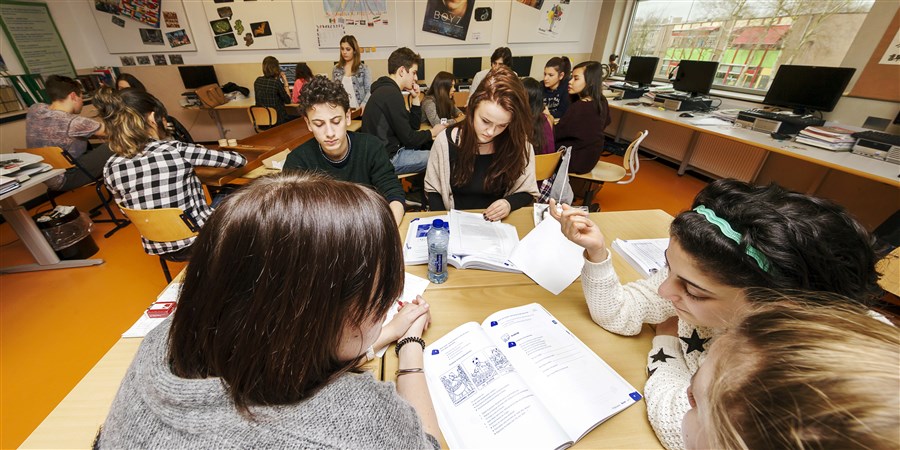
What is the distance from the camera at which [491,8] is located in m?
4.82

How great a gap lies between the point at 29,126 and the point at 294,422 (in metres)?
4.22

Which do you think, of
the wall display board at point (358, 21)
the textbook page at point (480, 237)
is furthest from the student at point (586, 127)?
the wall display board at point (358, 21)

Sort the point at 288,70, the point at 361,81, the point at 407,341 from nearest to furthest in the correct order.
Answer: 1. the point at 407,341
2. the point at 361,81
3. the point at 288,70

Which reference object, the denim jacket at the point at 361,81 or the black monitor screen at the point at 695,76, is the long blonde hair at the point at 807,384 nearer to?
the denim jacket at the point at 361,81

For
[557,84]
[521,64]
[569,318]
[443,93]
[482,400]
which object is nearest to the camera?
[482,400]

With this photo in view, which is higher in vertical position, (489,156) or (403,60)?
(403,60)

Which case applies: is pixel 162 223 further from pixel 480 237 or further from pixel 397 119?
pixel 397 119

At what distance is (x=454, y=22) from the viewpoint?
481cm

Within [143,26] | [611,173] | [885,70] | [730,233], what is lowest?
[611,173]

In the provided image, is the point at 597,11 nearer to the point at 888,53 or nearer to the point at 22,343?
the point at 888,53

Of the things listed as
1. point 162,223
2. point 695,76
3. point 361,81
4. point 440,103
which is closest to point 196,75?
point 361,81

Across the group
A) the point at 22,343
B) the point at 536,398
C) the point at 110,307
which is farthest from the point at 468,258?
the point at 22,343

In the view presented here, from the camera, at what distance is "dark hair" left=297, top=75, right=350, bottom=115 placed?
1529 millimetres

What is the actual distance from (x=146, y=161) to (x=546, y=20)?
17.8 feet
